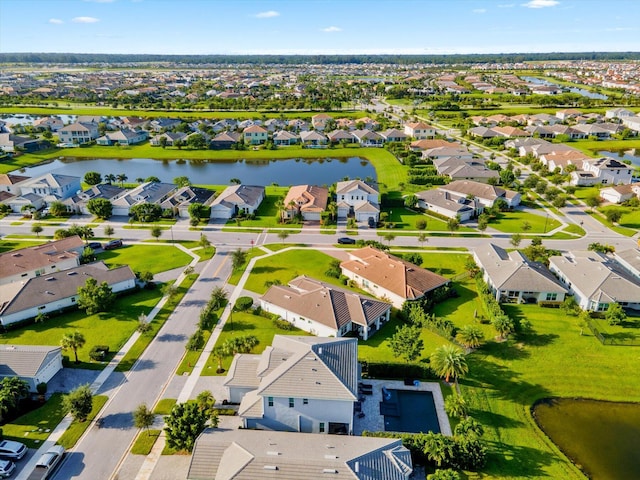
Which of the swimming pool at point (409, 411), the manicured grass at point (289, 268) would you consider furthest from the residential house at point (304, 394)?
the manicured grass at point (289, 268)

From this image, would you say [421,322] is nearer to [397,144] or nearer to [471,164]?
[471,164]

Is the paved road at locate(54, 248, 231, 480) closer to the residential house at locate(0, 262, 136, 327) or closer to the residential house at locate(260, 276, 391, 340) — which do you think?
the residential house at locate(0, 262, 136, 327)

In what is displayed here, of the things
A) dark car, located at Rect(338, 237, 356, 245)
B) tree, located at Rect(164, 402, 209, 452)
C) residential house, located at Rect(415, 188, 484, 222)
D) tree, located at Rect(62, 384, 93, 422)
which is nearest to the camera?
tree, located at Rect(164, 402, 209, 452)

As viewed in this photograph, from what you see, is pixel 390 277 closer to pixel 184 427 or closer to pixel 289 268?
pixel 289 268

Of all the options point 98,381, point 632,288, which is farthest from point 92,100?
point 632,288

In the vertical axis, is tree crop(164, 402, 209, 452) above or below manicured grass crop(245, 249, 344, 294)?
above

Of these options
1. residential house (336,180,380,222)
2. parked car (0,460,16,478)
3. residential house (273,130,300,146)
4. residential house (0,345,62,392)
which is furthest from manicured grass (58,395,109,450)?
residential house (273,130,300,146)

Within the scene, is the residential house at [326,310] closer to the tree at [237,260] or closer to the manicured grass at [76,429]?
the tree at [237,260]
